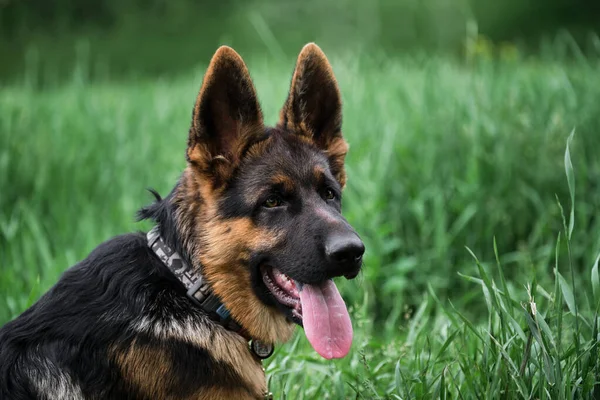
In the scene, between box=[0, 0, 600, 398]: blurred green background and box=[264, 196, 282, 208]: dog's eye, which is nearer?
box=[264, 196, 282, 208]: dog's eye

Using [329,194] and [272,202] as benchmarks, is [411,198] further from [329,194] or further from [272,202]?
[272,202]

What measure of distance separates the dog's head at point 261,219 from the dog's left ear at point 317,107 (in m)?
0.02

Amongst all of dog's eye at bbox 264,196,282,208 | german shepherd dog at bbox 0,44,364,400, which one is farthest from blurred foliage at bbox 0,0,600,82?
dog's eye at bbox 264,196,282,208

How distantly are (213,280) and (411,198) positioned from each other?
309 cm

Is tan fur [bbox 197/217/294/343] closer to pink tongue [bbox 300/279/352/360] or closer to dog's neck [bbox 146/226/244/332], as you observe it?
dog's neck [bbox 146/226/244/332]

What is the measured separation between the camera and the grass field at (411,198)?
4043mm

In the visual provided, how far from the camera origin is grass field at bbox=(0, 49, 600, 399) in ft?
13.3

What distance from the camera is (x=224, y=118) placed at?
3309mm

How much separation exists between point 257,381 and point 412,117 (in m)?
4.08

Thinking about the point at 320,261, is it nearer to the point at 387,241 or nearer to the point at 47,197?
the point at 387,241

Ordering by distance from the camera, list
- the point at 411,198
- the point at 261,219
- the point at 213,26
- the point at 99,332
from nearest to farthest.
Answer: the point at 99,332 → the point at 261,219 → the point at 411,198 → the point at 213,26

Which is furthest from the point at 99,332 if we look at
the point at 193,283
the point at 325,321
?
the point at 325,321

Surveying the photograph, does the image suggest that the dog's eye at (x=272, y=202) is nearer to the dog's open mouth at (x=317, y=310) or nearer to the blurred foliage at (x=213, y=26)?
the dog's open mouth at (x=317, y=310)

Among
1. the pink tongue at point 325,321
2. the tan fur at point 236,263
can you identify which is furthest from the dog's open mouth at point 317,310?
the tan fur at point 236,263
